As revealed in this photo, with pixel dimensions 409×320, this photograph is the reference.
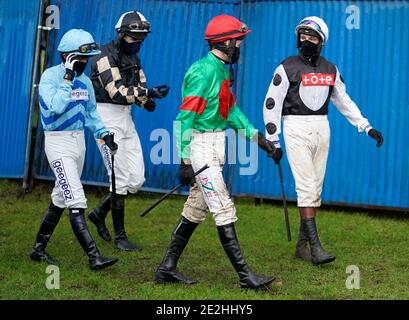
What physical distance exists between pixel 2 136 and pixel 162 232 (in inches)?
138

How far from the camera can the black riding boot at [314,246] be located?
8594 mm

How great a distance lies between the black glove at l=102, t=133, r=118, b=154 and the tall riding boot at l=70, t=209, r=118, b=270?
67 cm

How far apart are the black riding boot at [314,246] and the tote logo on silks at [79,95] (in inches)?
90.0

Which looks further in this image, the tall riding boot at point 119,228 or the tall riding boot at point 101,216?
the tall riding boot at point 101,216

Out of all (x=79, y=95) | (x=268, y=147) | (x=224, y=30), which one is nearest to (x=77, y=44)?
(x=79, y=95)

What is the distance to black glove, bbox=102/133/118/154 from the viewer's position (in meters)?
8.71

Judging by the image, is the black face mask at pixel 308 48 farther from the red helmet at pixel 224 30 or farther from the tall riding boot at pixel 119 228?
the tall riding boot at pixel 119 228

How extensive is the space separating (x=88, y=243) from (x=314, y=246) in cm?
202

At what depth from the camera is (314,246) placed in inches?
344

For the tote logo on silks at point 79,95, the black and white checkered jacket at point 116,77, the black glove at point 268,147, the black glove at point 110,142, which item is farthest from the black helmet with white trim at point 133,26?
the black glove at point 268,147

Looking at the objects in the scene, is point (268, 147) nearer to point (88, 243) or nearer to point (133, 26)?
point (88, 243)

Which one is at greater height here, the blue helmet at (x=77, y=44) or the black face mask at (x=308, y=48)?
the black face mask at (x=308, y=48)

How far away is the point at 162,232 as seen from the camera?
34.4ft

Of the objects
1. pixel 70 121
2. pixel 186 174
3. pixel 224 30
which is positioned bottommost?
pixel 186 174
